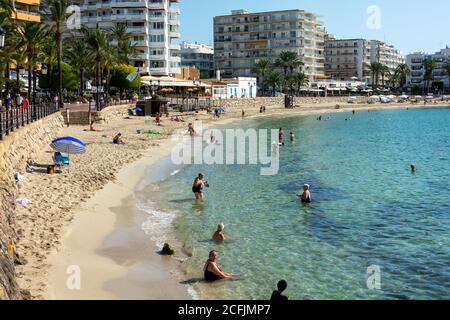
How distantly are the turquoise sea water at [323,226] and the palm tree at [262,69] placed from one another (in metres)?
85.1

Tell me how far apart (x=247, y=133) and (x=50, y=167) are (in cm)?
3468

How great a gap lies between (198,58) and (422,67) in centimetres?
8214

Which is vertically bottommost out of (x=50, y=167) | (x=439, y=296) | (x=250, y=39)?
(x=439, y=296)

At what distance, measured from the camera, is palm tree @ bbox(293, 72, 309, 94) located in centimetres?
11975

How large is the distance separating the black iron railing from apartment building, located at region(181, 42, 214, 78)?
4160 inches

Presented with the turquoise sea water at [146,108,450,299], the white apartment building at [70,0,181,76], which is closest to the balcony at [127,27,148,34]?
the white apartment building at [70,0,181,76]

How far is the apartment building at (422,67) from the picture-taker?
17775cm

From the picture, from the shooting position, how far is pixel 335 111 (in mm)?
107625

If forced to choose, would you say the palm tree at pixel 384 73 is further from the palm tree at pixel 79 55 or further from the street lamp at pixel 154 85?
the palm tree at pixel 79 55

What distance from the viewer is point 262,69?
123 metres

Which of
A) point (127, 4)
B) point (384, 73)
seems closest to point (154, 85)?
point (127, 4)

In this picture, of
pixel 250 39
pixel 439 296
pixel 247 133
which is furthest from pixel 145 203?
pixel 250 39

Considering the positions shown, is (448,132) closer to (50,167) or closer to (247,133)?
(247,133)

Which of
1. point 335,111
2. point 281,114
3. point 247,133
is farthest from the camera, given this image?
point 335,111
